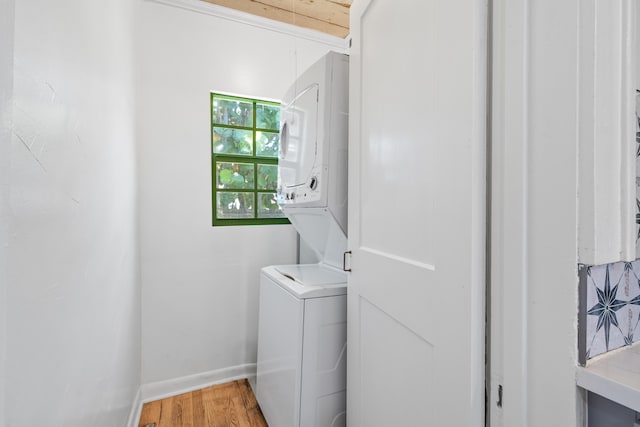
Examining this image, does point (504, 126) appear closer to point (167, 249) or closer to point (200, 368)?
point (167, 249)

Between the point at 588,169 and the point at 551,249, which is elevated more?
the point at 588,169

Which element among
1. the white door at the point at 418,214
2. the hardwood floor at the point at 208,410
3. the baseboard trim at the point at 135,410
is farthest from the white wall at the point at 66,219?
the white door at the point at 418,214

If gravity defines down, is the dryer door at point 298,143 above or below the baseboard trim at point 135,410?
above

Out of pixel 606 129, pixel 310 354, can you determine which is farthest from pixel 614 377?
pixel 310 354

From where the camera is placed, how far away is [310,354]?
59.1 inches

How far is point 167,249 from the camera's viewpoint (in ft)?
7.32

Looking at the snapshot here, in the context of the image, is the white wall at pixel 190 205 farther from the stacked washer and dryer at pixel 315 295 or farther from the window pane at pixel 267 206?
the stacked washer and dryer at pixel 315 295

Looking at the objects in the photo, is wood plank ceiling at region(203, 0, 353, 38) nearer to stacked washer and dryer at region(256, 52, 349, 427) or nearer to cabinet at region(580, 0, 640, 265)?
stacked washer and dryer at region(256, 52, 349, 427)

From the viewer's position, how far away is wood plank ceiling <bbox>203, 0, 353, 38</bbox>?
2270 mm

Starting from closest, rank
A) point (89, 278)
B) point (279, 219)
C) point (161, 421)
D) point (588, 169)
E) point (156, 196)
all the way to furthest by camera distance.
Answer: point (588, 169) < point (89, 278) < point (161, 421) < point (156, 196) < point (279, 219)

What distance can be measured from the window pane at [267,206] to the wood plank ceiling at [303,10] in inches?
58.3

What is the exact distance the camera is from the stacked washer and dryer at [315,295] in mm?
1504

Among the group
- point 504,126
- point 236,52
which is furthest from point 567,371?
point 236,52

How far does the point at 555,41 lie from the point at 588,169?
0.85ft
